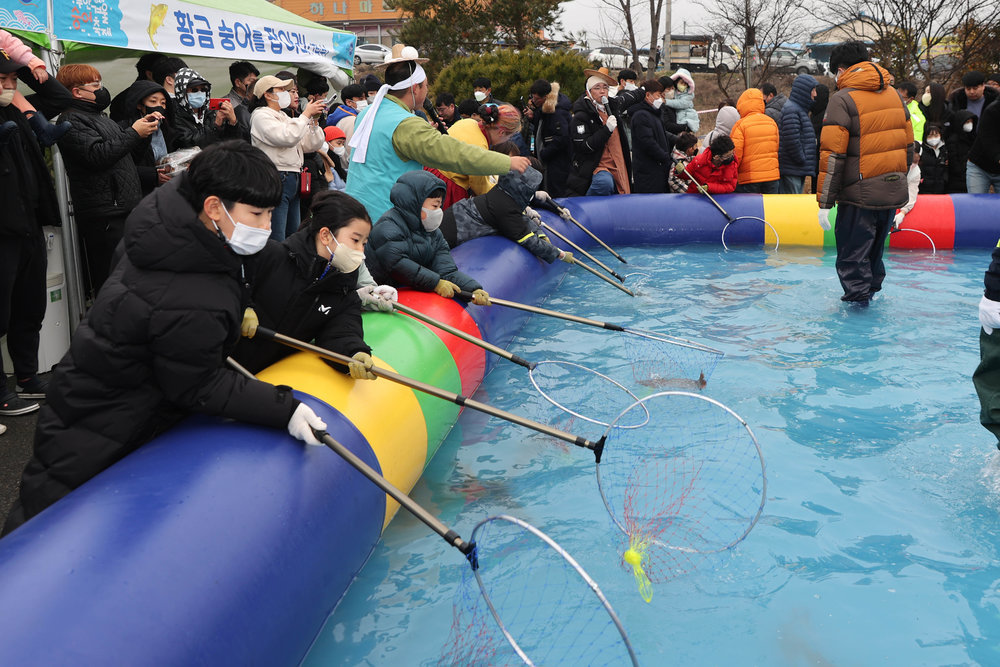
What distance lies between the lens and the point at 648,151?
10.8 metres

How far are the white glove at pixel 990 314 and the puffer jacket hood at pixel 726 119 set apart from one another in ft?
25.2

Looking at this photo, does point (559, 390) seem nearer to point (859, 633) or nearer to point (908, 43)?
point (859, 633)

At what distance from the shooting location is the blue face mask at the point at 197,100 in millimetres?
6344

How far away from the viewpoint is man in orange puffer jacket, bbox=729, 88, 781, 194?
10.4m

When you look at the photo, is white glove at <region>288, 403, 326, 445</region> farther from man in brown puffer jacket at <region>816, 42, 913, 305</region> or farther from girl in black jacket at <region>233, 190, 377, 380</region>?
man in brown puffer jacket at <region>816, 42, 913, 305</region>

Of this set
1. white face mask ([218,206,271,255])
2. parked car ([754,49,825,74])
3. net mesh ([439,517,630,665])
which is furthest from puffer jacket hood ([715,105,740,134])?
parked car ([754,49,825,74])

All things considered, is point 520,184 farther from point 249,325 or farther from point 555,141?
point 249,325

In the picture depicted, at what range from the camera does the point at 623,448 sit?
464 cm

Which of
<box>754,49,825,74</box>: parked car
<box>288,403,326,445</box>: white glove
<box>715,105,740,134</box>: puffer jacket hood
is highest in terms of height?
<box>754,49,825,74</box>: parked car

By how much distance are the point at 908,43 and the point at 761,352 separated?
16.0m

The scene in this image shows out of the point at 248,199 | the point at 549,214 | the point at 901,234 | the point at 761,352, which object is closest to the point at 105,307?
the point at 248,199

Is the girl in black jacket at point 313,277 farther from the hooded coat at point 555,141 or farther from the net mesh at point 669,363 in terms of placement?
the hooded coat at point 555,141

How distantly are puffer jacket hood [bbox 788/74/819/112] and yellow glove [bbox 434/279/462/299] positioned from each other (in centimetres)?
621

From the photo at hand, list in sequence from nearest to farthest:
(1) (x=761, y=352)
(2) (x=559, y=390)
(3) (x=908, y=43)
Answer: (2) (x=559, y=390), (1) (x=761, y=352), (3) (x=908, y=43)
